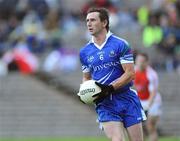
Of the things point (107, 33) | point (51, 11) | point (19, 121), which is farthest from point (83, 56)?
point (51, 11)

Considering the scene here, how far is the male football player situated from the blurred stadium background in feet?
36.8

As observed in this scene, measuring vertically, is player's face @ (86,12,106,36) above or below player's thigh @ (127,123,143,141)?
above

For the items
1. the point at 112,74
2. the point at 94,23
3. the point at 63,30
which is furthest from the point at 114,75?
the point at 63,30

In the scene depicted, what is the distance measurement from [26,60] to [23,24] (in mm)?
2450

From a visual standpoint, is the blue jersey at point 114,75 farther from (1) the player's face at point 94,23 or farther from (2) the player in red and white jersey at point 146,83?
(2) the player in red and white jersey at point 146,83

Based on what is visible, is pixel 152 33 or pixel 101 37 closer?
A: pixel 101 37

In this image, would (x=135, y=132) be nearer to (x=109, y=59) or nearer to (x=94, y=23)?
(x=109, y=59)

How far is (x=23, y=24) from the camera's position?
88.7ft

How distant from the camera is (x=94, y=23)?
11656mm

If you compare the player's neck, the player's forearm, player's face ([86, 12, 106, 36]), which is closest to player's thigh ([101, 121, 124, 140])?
the player's forearm

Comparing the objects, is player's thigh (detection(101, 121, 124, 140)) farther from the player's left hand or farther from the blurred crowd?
the blurred crowd

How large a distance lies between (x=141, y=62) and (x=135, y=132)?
531cm

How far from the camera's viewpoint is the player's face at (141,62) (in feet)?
54.9

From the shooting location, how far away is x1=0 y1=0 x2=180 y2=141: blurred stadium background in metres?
23.7
